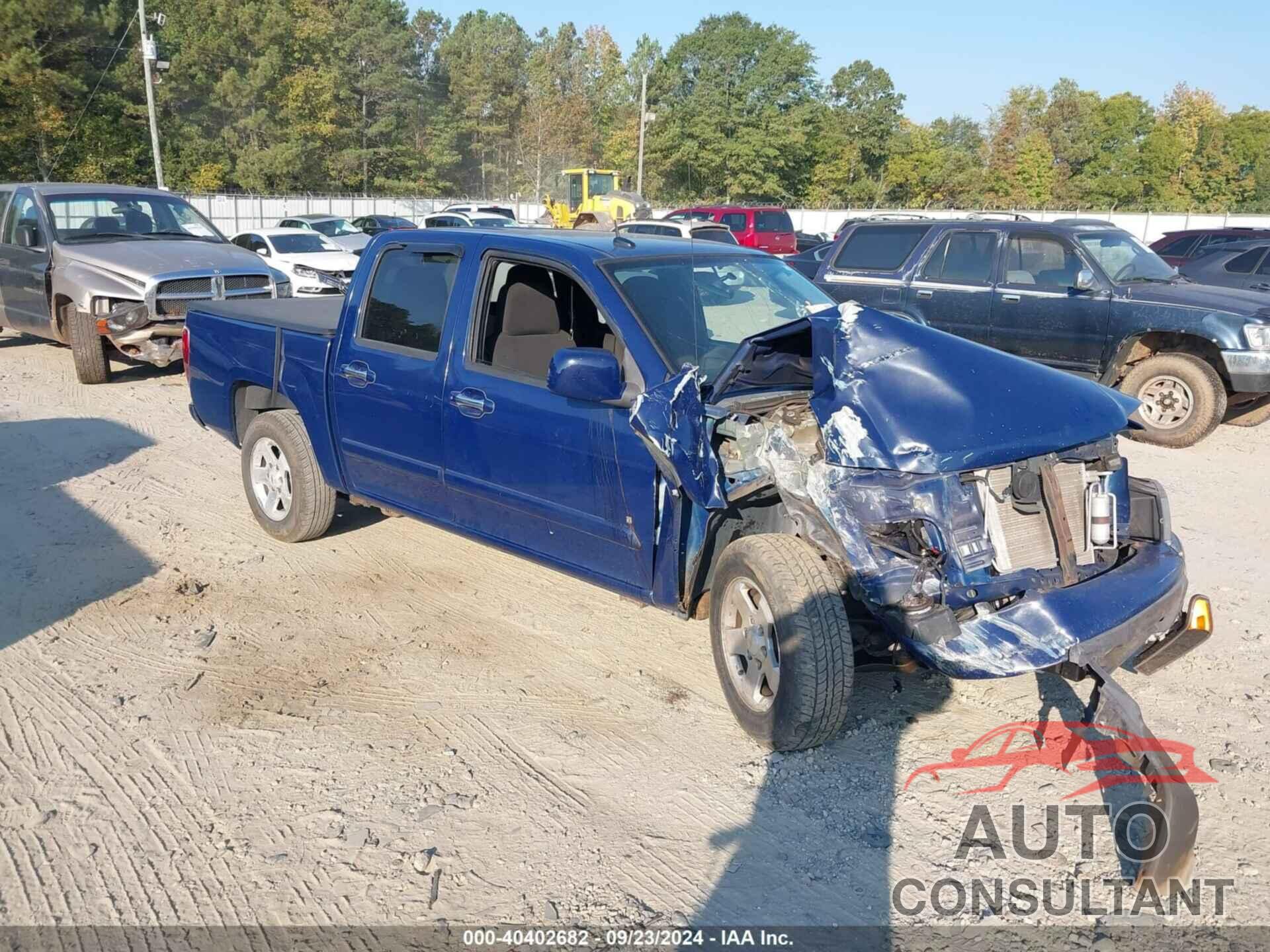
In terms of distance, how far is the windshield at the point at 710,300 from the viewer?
4.39 meters

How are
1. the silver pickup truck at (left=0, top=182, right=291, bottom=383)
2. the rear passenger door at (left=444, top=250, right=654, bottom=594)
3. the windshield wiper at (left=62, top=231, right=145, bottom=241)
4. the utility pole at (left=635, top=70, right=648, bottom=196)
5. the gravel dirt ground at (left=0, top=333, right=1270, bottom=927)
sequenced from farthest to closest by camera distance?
1. the utility pole at (left=635, top=70, right=648, bottom=196)
2. the windshield wiper at (left=62, top=231, right=145, bottom=241)
3. the silver pickup truck at (left=0, top=182, right=291, bottom=383)
4. the rear passenger door at (left=444, top=250, right=654, bottom=594)
5. the gravel dirt ground at (left=0, top=333, right=1270, bottom=927)

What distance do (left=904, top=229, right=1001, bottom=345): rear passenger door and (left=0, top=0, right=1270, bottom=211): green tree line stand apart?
33796 mm

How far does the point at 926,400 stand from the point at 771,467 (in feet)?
2.02

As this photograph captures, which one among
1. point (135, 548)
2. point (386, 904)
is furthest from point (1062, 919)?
point (135, 548)

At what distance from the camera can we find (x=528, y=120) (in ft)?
244

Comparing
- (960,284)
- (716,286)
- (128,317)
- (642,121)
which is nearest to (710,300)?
(716,286)

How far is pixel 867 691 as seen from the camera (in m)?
4.38

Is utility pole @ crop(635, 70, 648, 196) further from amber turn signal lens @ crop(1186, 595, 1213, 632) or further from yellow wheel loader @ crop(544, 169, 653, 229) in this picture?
amber turn signal lens @ crop(1186, 595, 1213, 632)

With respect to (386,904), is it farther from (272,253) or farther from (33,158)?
(33,158)

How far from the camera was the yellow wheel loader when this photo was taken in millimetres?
29781

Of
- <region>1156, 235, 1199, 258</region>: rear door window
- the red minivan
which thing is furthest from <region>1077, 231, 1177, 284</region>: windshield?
the red minivan

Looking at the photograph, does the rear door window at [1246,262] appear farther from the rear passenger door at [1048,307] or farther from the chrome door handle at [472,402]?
the chrome door handle at [472,402]

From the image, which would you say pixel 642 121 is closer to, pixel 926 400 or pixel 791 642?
pixel 926 400

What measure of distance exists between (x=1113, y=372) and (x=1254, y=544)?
3150 mm
